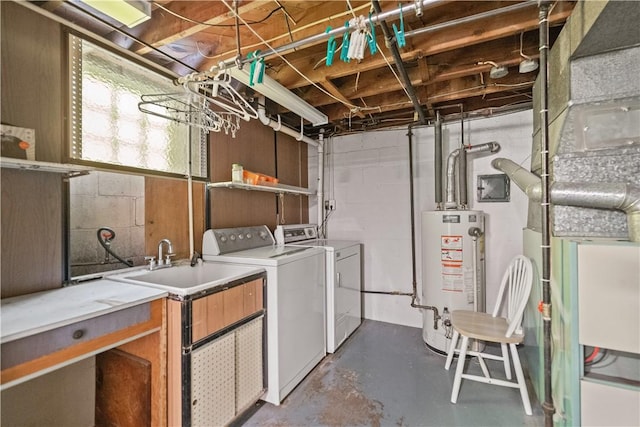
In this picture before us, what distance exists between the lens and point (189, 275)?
192 centimetres

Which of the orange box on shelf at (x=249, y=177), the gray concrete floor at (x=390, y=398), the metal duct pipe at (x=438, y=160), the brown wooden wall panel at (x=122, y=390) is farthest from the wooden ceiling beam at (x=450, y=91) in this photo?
the brown wooden wall panel at (x=122, y=390)

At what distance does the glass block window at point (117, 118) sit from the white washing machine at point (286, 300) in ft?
2.30

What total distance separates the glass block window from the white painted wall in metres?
1.96

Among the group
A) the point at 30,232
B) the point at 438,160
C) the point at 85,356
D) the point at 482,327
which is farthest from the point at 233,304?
the point at 438,160

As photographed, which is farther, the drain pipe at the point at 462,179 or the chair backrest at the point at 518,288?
the drain pipe at the point at 462,179

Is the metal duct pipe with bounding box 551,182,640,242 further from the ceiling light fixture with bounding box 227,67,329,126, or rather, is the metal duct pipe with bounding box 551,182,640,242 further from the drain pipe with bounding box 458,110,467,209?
the ceiling light fixture with bounding box 227,67,329,126

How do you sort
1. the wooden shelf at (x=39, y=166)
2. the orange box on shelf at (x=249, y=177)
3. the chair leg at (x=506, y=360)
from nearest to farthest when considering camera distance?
the wooden shelf at (x=39, y=166)
the chair leg at (x=506, y=360)
the orange box on shelf at (x=249, y=177)

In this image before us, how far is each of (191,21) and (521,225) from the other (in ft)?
10.5

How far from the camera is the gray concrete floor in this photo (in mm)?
1793

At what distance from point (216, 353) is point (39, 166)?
4.22 ft

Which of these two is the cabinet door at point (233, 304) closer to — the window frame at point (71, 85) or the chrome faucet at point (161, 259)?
the chrome faucet at point (161, 259)

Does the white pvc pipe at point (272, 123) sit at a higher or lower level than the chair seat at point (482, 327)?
higher

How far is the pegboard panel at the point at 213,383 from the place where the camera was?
145 centimetres

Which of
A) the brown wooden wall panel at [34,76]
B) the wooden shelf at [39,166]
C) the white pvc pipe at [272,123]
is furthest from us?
the white pvc pipe at [272,123]
